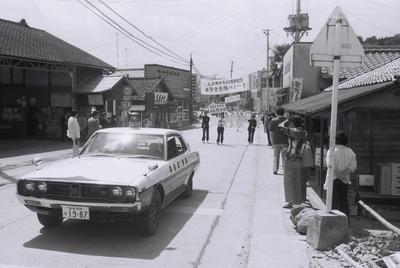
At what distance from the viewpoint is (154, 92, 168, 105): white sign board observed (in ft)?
126

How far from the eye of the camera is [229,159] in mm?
16500

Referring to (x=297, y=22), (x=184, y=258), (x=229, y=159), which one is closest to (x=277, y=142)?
(x=229, y=159)

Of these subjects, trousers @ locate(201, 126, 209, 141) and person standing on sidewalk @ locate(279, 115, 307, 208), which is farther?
trousers @ locate(201, 126, 209, 141)

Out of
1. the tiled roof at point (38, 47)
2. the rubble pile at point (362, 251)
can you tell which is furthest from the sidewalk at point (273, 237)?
the tiled roof at point (38, 47)

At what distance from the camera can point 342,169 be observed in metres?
6.58

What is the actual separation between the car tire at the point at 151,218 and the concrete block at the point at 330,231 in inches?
87.4

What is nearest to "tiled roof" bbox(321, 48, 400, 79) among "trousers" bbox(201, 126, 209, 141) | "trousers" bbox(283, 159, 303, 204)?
"trousers" bbox(201, 126, 209, 141)

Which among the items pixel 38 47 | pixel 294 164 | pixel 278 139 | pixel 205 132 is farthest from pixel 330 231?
pixel 38 47

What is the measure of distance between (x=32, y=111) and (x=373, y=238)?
2402 cm

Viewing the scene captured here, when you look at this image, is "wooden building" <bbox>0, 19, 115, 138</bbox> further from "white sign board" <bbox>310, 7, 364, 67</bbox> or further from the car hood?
"white sign board" <bbox>310, 7, 364, 67</bbox>

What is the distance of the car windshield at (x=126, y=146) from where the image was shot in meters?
7.18

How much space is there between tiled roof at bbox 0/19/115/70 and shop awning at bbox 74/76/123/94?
886mm

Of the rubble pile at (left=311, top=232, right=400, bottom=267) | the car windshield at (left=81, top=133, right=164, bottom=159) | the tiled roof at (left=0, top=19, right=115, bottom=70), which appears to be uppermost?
the tiled roof at (left=0, top=19, right=115, bottom=70)

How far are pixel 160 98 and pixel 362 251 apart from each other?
3470 centimetres
